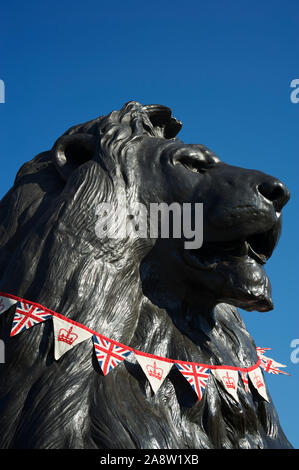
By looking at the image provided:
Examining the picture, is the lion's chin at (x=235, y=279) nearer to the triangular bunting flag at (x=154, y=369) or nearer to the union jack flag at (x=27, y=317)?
the triangular bunting flag at (x=154, y=369)

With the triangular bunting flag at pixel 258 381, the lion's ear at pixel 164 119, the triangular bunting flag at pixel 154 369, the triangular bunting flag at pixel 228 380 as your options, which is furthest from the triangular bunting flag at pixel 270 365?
the lion's ear at pixel 164 119

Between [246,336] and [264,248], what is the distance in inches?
37.5

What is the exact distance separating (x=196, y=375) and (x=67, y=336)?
90cm

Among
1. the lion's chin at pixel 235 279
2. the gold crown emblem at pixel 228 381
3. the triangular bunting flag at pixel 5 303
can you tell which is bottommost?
the gold crown emblem at pixel 228 381

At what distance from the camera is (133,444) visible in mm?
3943

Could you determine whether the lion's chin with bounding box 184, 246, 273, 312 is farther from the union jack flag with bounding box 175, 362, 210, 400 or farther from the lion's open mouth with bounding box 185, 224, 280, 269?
the union jack flag with bounding box 175, 362, 210, 400

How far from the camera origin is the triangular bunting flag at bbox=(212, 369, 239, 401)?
185 inches

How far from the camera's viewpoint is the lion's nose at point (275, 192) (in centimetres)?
464

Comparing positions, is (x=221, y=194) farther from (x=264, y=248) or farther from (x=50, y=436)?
(x=50, y=436)

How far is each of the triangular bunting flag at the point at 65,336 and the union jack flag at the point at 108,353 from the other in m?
0.10

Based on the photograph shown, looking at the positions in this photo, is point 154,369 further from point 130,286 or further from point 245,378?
A: point 245,378

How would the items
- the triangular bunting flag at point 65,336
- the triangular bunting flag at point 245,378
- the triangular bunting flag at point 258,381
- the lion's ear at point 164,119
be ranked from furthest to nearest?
the lion's ear at point 164,119
the triangular bunting flag at point 258,381
the triangular bunting flag at point 245,378
the triangular bunting flag at point 65,336

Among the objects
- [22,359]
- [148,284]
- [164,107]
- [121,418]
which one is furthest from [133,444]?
[164,107]

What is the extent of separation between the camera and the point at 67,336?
419 cm
